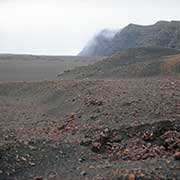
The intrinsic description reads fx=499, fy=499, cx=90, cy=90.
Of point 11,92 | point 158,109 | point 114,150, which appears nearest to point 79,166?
point 114,150

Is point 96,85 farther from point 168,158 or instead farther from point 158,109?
point 168,158

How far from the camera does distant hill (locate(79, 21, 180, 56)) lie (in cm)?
4756

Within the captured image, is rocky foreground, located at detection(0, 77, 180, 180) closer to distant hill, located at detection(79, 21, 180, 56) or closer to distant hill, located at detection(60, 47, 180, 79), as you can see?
distant hill, located at detection(60, 47, 180, 79)

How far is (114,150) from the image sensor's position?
965 cm

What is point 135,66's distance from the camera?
24.6 metres

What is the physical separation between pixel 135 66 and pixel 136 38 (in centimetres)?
3215

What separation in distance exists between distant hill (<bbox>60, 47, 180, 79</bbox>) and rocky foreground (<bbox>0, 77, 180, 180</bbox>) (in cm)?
527

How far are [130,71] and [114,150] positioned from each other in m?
14.6

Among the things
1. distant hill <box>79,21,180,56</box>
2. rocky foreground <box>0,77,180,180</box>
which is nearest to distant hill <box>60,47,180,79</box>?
rocky foreground <box>0,77,180,180</box>

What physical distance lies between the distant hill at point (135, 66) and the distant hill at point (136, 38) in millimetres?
15555

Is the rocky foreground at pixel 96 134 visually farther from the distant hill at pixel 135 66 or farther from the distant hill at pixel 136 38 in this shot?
the distant hill at pixel 136 38

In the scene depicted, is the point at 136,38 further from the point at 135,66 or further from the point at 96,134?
the point at 96,134

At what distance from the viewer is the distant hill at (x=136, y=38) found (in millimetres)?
47562

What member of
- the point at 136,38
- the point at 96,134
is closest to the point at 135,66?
the point at 96,134
